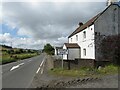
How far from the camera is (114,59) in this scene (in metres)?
25.8

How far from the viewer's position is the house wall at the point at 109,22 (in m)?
30.5

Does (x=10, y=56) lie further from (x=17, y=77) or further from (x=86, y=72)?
(x=86, y=72)

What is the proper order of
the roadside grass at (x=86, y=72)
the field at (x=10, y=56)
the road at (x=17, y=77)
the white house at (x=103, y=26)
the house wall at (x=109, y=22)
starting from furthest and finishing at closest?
the field at (x=10, y=56) < the house wall at (x=109, y=22) < the white house at (x=103, y=26) < the roadside grass at (x=86, y=72) < the road at (x=17, y=77)

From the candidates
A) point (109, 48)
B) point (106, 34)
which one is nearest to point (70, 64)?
point (109, 48)

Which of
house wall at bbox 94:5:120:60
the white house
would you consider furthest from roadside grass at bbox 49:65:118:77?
house wall at bbox 94:5:120:60

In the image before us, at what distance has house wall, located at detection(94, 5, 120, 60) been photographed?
30.5 m

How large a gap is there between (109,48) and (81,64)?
4.16 m

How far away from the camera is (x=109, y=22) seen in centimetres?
3092

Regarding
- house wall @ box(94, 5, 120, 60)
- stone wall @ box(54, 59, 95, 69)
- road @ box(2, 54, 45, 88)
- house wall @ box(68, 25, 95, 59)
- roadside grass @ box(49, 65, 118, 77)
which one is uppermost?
house wall @ box(94, 5, 120, 60)

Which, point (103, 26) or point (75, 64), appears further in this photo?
point (103, 26)

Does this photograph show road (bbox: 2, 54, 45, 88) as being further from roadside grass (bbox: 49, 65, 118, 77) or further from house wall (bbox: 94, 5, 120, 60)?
house wall (bbox: 94, 5, 120, 60)

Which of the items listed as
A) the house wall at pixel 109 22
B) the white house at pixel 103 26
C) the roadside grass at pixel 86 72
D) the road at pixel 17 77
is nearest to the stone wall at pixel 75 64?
the road at pixel 17 77

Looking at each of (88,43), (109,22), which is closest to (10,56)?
(88,43)

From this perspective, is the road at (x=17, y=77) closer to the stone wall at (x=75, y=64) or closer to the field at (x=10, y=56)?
the stone wall at (x=75, y=64)
